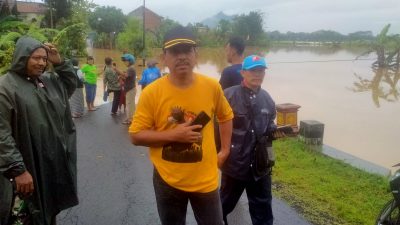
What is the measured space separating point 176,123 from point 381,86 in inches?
852

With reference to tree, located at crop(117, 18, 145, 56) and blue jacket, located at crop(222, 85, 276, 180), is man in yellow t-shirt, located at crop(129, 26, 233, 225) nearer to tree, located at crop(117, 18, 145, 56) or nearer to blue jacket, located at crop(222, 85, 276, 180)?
blue jacket, located at crop(222, 85, 276, 180)

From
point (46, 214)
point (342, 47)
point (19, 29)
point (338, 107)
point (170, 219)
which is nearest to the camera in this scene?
point (170, 219)

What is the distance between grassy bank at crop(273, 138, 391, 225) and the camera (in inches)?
161

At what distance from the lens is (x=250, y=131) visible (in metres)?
3.21

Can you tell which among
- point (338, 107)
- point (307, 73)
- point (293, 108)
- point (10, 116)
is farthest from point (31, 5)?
point (10, 116)

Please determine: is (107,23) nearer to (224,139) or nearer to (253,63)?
(253,63)

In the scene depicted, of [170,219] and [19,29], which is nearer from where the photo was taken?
[170,219]

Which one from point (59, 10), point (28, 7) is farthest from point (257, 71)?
point (28, 7)

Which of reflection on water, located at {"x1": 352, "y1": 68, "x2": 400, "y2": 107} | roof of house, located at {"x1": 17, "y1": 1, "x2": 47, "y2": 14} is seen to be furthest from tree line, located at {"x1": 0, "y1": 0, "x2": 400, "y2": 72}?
roof of house, located at {"x1": 17, "y1": 1, "x2": 47, "y2": 14}

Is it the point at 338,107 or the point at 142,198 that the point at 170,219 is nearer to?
the point at 142,198

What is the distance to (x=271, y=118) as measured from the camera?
10.9 feet

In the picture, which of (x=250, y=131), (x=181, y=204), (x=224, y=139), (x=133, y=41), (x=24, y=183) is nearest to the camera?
(x=181, y=204)

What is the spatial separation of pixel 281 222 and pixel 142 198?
1.68 meters

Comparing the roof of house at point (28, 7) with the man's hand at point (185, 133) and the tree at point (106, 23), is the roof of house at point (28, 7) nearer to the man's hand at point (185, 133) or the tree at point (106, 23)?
the tree at point (106, 23)
